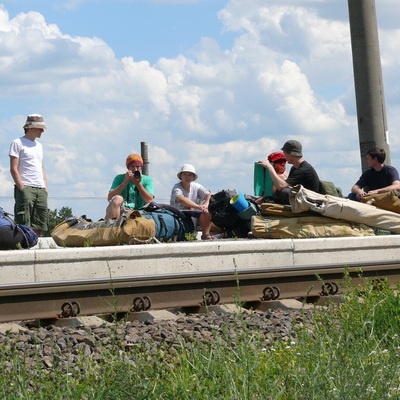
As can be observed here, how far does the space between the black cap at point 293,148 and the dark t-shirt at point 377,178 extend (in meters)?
1.51

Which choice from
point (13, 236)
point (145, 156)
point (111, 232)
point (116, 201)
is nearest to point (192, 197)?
point (116, 201)

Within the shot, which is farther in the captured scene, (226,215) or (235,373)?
(226,215)

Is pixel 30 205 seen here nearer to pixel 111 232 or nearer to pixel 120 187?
pixel 120 187

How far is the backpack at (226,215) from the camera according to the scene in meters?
13.2

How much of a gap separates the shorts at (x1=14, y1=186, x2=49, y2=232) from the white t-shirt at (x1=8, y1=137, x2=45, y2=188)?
0.09 m

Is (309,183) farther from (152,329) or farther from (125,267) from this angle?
(152,329)

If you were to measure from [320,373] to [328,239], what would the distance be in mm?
6410

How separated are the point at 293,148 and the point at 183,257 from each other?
2753 millimetres

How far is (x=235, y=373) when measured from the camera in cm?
566

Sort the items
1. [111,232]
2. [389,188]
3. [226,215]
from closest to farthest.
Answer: [111,232], [226,215], [389,188]

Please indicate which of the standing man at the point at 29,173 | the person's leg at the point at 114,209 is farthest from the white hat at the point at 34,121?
the person's leg at the point at 114,209

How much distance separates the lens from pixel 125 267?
34.1 feet

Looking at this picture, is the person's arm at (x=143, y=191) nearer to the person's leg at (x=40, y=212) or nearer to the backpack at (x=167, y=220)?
the backpack at (x=167, y=220)

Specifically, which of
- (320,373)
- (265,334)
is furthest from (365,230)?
(320,373)
